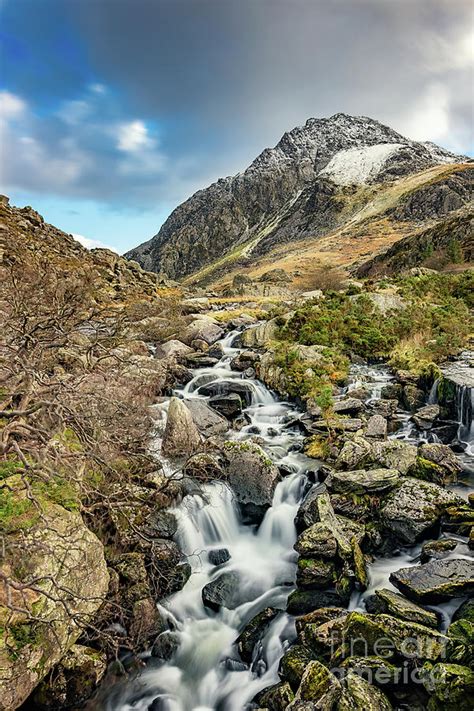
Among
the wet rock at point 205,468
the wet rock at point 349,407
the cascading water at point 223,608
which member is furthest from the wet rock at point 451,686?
the wet rock at point 349,407

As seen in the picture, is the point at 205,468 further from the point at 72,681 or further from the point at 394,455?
the point at 72,681

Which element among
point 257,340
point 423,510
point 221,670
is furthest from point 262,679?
point 257,340

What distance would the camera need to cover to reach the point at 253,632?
6832 millimetres

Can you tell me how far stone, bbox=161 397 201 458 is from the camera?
11.2m

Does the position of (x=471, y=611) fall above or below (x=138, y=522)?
below

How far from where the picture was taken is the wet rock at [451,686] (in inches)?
163

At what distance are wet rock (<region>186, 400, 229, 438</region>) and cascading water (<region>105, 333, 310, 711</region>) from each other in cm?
191

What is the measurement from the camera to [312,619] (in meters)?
6.37

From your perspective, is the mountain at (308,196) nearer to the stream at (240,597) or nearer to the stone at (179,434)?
the stone at (179,434)

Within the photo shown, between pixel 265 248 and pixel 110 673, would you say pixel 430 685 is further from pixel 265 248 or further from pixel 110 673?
pixel 265 248

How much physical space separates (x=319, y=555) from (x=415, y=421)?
21.2ft

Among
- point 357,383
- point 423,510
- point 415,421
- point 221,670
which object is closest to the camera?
point 221,670

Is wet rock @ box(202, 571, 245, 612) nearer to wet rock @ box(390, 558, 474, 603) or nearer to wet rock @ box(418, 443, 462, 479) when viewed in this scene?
wet rock @ box(390, 558, 474, 603)

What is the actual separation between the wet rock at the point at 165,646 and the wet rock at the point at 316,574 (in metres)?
2.30
